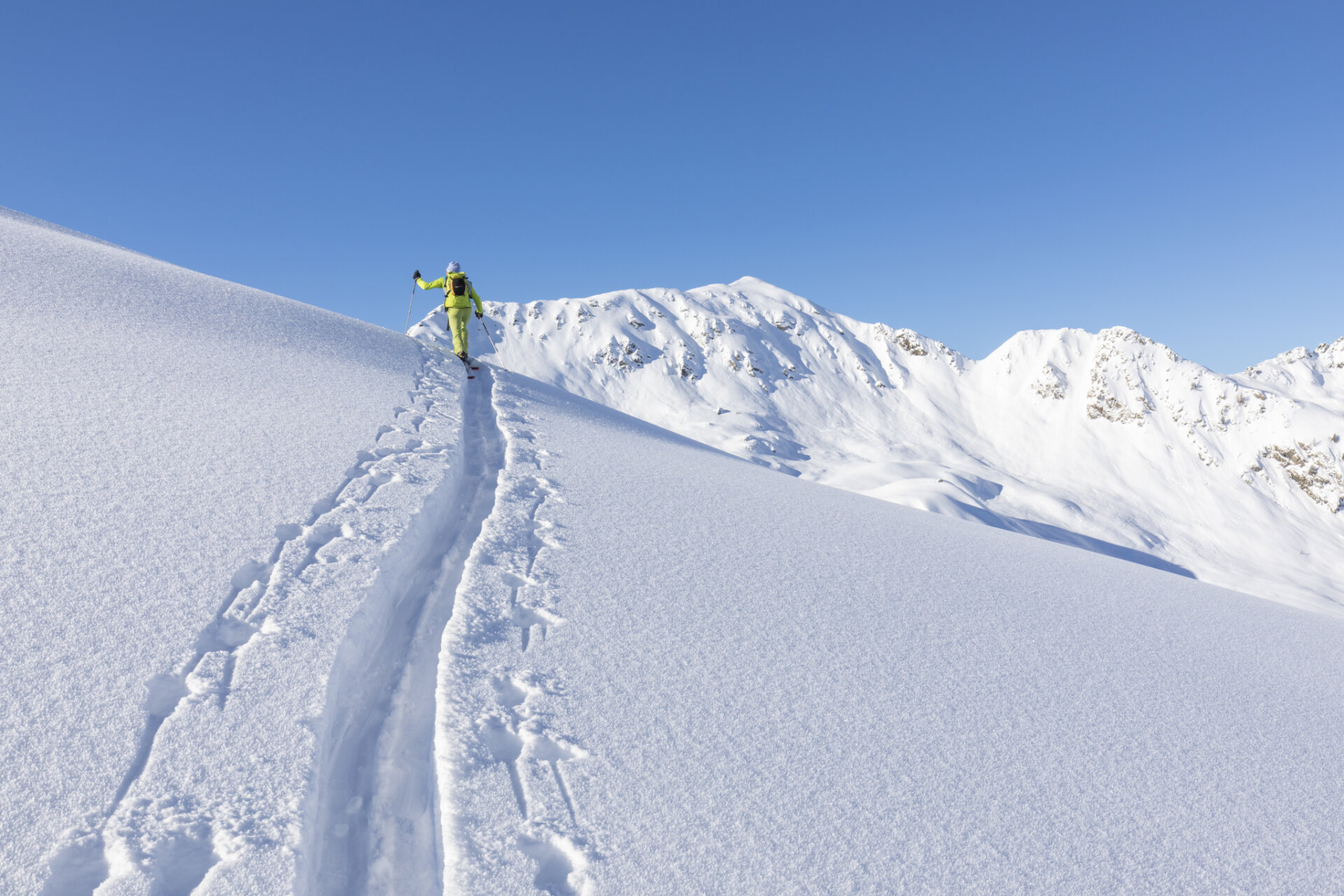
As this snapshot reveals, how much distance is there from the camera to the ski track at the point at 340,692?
2.49 meters

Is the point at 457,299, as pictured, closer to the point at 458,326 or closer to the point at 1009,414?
the point at 458,326

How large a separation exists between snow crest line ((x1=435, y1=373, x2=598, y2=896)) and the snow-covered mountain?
6584 cm

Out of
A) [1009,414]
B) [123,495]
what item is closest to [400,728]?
[123,495]

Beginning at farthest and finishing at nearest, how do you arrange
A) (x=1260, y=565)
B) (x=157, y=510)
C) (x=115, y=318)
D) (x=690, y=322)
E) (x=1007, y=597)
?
(x=690, y=322)
(x=1260, y=565)
(x=115, y=318)
(x=1007, y=597)
(x=157, y=510)

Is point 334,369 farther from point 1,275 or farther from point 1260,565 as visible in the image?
point 1260,565

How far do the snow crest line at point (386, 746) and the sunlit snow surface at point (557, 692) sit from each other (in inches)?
0.7

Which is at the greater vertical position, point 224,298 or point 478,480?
point 224,298

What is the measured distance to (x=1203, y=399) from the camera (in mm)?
111375

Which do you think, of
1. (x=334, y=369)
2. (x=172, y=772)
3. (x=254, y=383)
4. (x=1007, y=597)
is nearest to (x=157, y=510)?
(x=172, y=772)

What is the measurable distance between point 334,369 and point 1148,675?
1114 cm

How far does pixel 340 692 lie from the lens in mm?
3748

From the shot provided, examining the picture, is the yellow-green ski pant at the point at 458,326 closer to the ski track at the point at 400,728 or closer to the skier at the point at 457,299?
the skier at the point at 457,299

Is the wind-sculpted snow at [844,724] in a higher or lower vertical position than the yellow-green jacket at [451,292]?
lower

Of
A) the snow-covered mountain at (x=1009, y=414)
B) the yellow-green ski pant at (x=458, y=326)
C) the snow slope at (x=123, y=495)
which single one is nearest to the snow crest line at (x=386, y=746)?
the snow slope at (x=123, y=495)
